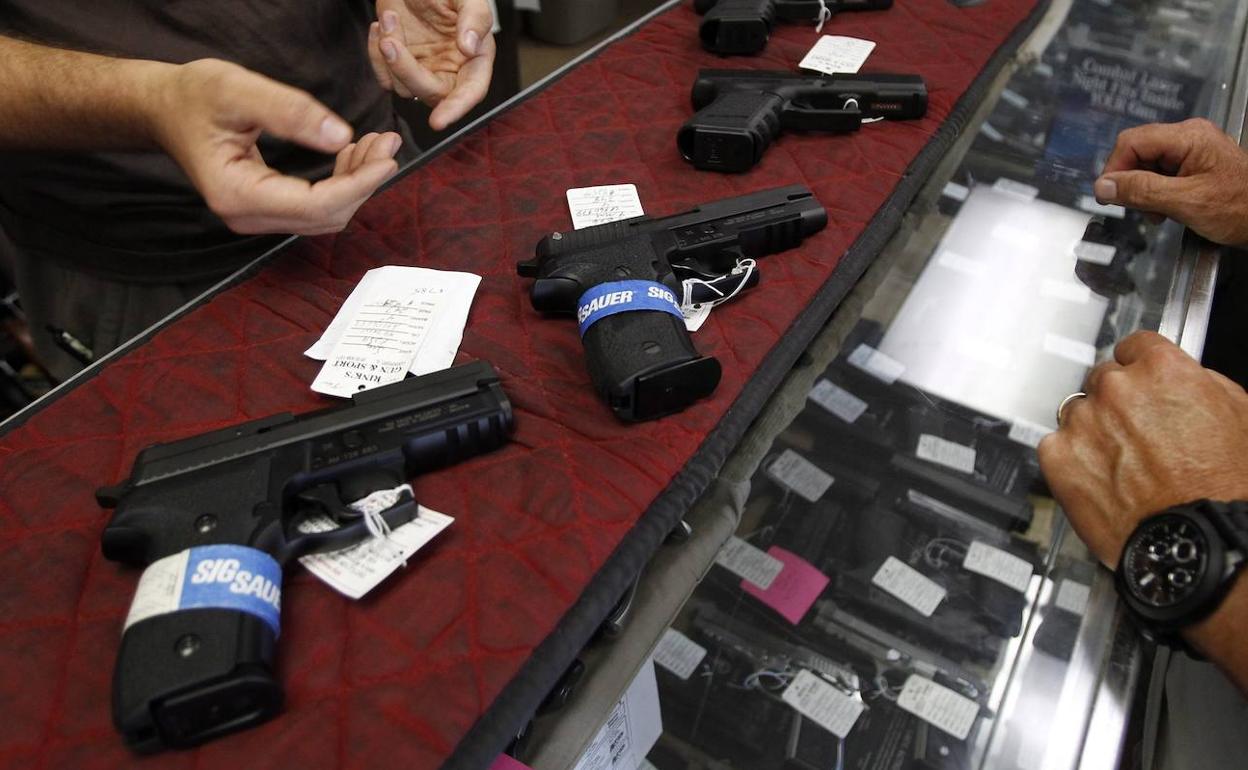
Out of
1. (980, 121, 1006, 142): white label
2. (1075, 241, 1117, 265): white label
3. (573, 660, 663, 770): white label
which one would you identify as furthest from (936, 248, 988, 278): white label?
(573, 660, 663, 770): white label

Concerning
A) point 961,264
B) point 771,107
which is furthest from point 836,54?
point 961,264

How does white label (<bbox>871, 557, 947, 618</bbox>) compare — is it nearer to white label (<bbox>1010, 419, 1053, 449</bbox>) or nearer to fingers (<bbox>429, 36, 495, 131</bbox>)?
white label (<bbox>1010, 419, 1053, 449</bbox>)

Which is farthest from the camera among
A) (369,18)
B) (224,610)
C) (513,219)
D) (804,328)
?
(369,18)

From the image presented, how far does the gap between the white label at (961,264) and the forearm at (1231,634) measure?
1.93 feet

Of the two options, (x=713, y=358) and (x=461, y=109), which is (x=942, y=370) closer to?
(x=713, y=358)

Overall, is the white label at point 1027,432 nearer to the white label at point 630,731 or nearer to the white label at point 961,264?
the white label at point 961,264

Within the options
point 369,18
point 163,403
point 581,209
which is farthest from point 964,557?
point 369,18

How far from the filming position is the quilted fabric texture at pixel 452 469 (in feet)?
1.78

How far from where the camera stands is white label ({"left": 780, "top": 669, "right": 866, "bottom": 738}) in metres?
0.81

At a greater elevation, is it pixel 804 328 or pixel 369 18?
pixel 369 18

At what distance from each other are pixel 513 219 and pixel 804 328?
0.37 metres

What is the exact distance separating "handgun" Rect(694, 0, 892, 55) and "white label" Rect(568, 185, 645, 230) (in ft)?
1.29

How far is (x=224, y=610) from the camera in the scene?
0.52 m

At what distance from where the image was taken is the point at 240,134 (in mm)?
737
